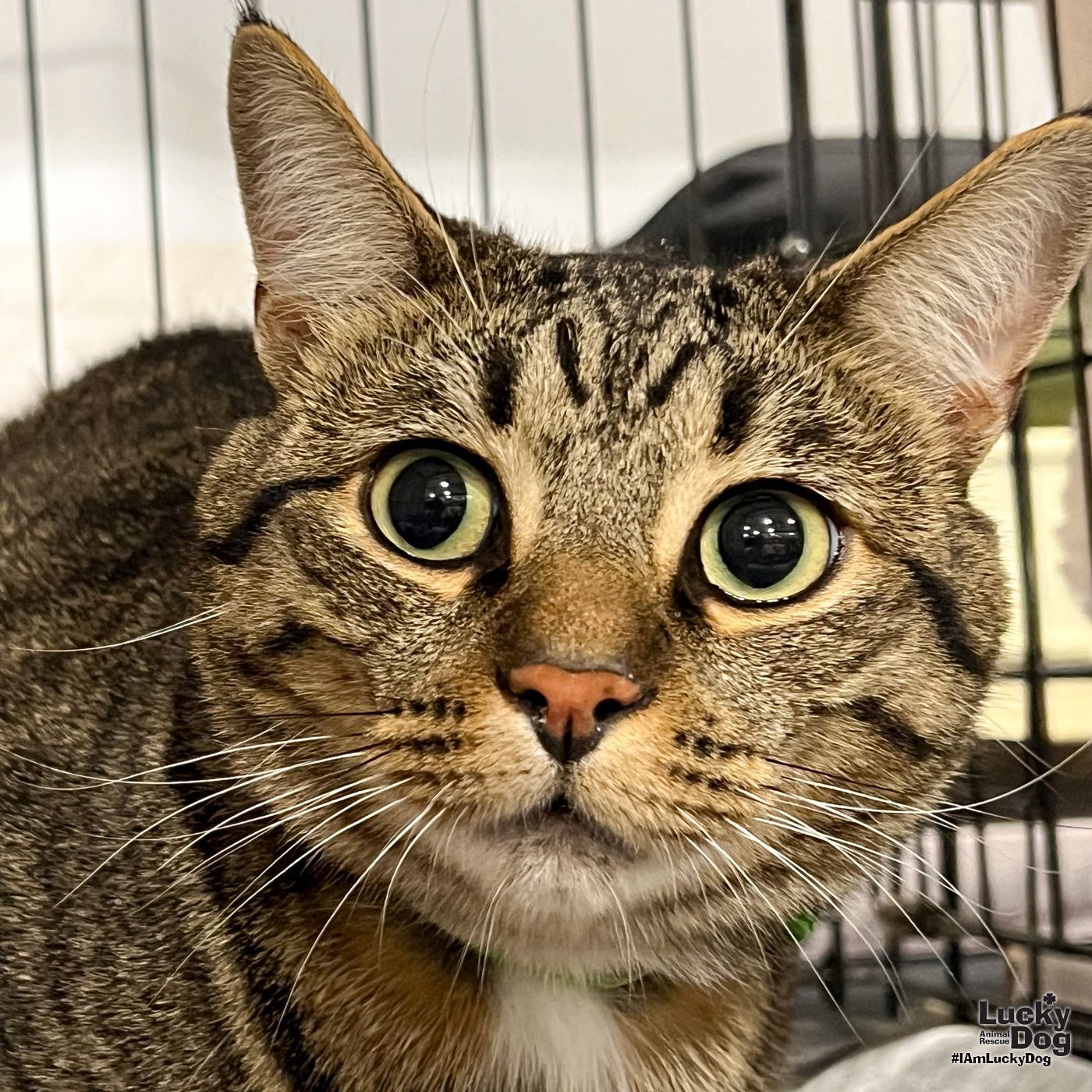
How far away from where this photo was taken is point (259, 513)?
828 mm

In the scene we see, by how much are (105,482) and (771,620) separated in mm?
923

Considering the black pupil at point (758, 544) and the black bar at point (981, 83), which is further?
the black bar at point (981, 83)

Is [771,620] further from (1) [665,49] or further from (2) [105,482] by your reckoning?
(1) [665,49]

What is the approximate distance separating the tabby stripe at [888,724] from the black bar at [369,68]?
41.4 inches

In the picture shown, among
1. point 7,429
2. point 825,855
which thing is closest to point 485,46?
point 7,429

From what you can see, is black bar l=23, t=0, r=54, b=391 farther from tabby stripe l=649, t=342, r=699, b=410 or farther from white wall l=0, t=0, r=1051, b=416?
tabby stripe l=649, t=342, r=699, b=410

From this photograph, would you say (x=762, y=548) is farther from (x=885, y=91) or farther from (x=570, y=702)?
(x=885, y=91)

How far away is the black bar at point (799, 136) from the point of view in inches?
54.6

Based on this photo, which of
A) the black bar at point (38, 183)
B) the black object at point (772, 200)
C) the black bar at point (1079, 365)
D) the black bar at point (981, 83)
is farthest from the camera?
the black bar at point (38, 183)

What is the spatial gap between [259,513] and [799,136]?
0.94 metres

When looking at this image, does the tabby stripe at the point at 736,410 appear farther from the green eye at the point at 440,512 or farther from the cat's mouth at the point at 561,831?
the cat's mouth at the point at 561,831

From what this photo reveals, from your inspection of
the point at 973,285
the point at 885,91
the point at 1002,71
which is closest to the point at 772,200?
the point at 885,91

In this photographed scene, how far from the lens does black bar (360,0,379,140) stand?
145 cm

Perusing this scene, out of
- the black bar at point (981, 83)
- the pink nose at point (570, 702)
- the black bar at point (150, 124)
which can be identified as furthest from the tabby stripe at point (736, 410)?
the black bar at point (150, 124)
